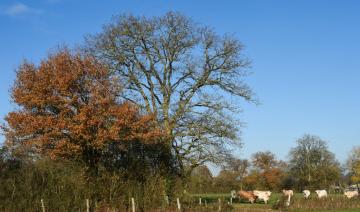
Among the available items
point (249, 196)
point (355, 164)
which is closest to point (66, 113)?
point (249, 196)

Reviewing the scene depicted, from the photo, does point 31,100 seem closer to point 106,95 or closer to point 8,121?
point 8,121

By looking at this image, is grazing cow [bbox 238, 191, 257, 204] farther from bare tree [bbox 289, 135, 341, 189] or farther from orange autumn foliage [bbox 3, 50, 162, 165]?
bare tree [bbox 289, 135, 341, 189]

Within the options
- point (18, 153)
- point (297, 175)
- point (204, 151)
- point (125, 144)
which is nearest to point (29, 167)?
point (18, 153)

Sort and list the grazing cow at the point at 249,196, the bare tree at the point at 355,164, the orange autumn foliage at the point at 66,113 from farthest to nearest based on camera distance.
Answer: the bare tree at the point at 355,164 → the grazing cow at the point at 249,196 → the orange autumn foliage at the point at 66,113

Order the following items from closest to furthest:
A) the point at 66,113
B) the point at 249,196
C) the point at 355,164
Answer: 1. the point at 66,113
2. the point at 249,196
3. the point at 355,164

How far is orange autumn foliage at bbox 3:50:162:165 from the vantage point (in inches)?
816

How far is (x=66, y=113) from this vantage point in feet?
68.9

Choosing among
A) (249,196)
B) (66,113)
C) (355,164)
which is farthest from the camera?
(355,164)

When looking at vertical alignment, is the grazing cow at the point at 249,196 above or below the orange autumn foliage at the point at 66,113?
below

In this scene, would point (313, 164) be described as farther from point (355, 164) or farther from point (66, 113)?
point (66, 113)

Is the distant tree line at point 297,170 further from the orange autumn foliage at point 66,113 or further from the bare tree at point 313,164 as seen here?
the orange autumn foliage at point 66,113

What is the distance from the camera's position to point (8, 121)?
21562mm

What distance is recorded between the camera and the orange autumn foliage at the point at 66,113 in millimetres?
20719

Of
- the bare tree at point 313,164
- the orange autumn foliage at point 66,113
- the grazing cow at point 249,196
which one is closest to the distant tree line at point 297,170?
the bare tree at point 313,164
